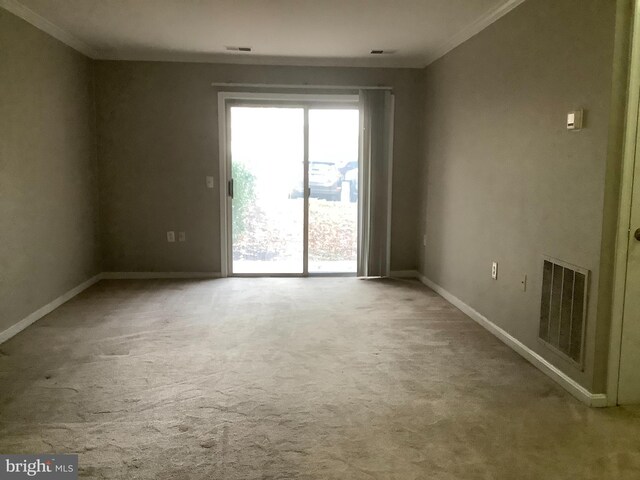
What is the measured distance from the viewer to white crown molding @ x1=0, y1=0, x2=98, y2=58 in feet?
12.7

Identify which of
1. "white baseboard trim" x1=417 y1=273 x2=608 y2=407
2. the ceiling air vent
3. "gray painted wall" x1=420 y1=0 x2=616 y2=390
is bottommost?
"white baseboard trim" x1=417 y1=273 x2=608 y2=407

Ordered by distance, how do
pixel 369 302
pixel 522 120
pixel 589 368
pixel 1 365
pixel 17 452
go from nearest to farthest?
pixel 17 452 → pixel 589 368 → pixel 1 365 → pixel 522 120 → pixel 369 302

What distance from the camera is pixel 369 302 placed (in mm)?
5062


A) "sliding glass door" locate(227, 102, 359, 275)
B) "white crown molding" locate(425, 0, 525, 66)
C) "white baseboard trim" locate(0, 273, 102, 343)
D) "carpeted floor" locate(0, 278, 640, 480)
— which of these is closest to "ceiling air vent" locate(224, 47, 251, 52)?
"sliding glass door" locate(227, 102, 359, 275)

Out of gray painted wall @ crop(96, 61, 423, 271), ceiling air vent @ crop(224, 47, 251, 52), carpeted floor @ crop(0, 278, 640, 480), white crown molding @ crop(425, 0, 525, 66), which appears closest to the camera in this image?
carpeted floor @ crop(0, 278, 640, 480)

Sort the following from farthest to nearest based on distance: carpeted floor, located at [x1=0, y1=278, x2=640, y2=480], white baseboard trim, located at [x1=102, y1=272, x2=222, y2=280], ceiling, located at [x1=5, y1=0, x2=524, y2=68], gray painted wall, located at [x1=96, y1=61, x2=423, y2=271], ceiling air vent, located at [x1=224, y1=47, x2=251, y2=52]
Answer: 1. white baseboard trim, located at [x1=102, y1=272, x2=222, y2=280]
2. gray painted wall, located at [x1=96, y1=61, x2=423, y2=271]
3. ceiling air vent, located at [x1=224, y1=47, x2=251, y2=52]
4. ceiling, located at [x1=5, y1=0, x2=524, y2=68]
5. carpeted floor, located at [x1=0, y1=278, x2=640, y2=480]

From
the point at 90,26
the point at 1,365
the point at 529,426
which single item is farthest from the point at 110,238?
the point at 529,426

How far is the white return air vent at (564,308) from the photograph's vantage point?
2.96 metres

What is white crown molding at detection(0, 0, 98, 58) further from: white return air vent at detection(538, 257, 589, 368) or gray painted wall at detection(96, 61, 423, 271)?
Result: white return air vent at detection(538, 257, 589, 368)

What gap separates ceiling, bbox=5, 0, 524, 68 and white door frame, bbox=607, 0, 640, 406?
1324mm

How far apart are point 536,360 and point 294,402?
1.63m

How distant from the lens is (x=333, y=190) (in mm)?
6223

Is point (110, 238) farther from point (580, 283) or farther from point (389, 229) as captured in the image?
point (580, 283)

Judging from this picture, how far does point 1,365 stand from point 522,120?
3778mm
